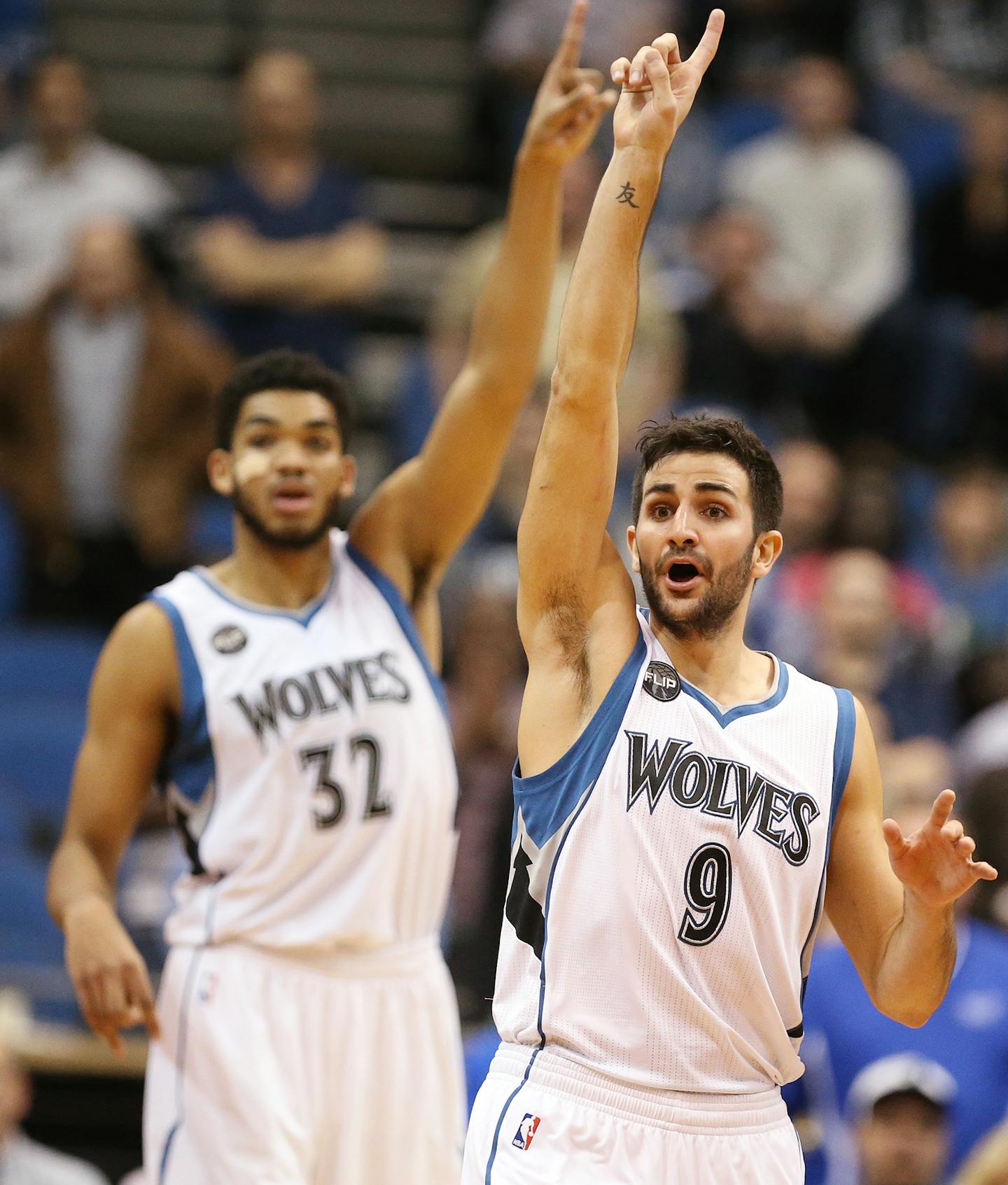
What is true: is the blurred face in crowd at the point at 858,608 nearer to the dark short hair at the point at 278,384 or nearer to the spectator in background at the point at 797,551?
the spectator in background at the point at 797,551

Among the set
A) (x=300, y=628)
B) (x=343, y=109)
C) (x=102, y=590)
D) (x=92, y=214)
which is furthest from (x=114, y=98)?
(x=300, y=628)

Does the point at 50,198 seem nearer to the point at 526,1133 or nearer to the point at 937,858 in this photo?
the point at 526,1133

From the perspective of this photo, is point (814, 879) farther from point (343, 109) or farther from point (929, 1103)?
point (343, 109)

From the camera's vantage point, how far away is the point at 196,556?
32.1 ft

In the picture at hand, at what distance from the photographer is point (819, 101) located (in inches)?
452

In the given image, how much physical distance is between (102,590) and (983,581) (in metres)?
4.62

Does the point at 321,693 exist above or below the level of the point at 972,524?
below

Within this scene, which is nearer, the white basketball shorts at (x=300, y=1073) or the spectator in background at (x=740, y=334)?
the white basketball shorts at (x=300, y=1073)

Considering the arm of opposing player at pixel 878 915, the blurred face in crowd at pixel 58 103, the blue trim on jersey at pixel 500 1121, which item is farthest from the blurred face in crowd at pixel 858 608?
Answer: the blurred face in crowd at pixel 58 103

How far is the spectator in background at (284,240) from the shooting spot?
1057 centimetres

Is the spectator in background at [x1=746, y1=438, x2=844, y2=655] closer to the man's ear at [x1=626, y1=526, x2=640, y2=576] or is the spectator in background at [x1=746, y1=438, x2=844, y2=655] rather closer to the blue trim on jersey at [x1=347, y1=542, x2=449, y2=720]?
the blue trim on jersey at [x1=347, y1=542, x2=449, y2=720]

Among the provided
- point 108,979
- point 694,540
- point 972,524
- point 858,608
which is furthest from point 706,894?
point 972,524

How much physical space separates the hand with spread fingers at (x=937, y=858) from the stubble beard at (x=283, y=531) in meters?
2.13

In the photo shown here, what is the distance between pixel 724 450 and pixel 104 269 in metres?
6.49
